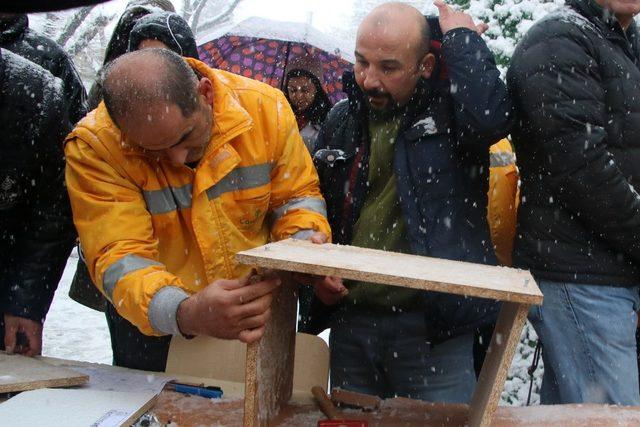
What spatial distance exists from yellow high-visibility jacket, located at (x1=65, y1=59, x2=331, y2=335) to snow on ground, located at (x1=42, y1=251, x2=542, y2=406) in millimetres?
1642

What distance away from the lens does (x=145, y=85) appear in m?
1.75

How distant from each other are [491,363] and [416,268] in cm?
32

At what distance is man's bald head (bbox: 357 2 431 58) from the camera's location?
219 cm

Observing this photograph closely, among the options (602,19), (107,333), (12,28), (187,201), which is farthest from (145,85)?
(107,333)

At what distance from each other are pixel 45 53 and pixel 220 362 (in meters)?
1.92

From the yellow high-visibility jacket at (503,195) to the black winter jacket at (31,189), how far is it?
4.64 ft

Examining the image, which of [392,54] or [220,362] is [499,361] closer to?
[220,362]

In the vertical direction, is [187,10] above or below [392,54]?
below

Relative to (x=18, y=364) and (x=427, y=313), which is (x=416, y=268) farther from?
(x=18, y=364)

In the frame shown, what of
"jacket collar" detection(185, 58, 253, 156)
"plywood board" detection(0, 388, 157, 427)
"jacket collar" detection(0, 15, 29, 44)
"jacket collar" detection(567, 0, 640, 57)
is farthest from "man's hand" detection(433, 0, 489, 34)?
"jacket collar" detection(0, 15, 29, 44)

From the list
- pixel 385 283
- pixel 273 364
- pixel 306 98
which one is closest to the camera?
pixel 385 283

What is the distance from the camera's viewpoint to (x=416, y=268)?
1.48 meters

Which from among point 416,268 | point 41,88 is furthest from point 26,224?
point 416,268

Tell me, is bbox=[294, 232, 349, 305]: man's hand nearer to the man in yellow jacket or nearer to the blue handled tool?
the man in yellow jacket
